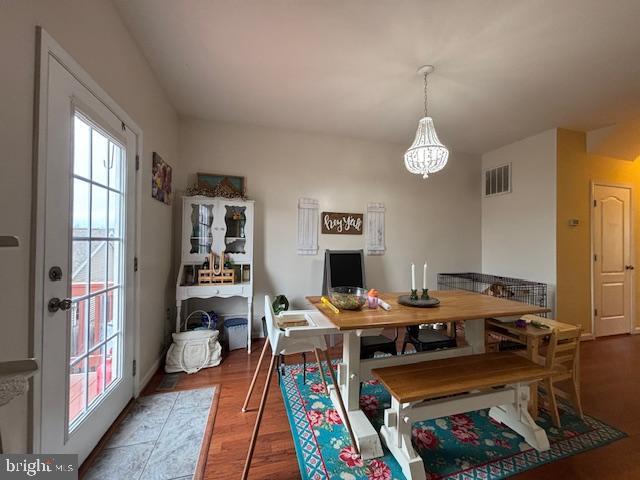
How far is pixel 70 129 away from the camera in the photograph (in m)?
1.22

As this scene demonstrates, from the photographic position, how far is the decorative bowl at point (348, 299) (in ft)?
5.25

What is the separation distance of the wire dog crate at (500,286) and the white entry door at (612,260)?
85 cm

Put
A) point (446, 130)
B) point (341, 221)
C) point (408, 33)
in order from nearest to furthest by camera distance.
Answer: point (408, 33)
point (446, 130)
point (341, 221)

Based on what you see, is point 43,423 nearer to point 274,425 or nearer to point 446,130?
point 274,425

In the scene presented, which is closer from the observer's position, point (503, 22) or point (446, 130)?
point (503, 22)

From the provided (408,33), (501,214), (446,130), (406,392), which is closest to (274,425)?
(406,392)

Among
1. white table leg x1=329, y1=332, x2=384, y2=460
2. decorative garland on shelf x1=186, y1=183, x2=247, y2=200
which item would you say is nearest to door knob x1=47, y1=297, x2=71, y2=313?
white table leg x1=329, y1=332, x2=384, y2=460

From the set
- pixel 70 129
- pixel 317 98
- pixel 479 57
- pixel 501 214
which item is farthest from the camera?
pixel 501 214

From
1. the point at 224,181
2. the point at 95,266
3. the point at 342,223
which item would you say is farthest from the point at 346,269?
the point at 95,266

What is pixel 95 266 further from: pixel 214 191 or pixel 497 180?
pixel 497 180

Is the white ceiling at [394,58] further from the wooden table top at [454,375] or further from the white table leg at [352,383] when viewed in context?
the wooden table top at [454,375]

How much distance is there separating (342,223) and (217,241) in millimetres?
1638

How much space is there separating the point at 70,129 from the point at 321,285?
274 cm

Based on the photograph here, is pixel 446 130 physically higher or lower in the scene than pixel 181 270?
higher
